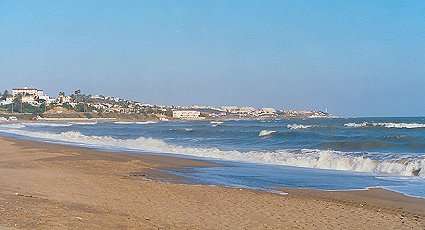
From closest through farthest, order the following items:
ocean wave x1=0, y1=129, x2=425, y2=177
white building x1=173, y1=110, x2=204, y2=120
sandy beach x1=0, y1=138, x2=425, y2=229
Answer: sandy beach x1=0, y1=138, x2=425, y2=229 → ocean wave x1=0, y1=129, x2=425, y2=177 → white building x1=173, y1=110, x2=204, y2=120

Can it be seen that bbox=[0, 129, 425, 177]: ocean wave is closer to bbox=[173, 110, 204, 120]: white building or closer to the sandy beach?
the sandy beach

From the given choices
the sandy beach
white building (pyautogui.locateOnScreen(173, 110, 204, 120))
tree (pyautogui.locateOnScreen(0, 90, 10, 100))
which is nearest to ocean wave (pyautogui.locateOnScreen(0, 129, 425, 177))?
the sandy beach

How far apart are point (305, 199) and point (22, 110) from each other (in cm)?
13995

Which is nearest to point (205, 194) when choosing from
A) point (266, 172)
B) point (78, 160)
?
point (266, 172)

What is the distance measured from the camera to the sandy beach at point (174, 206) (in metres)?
8.20

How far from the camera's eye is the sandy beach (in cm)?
820

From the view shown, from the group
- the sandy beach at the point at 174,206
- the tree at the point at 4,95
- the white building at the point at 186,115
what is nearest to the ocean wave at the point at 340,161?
the sandy beach at the point at 174,206

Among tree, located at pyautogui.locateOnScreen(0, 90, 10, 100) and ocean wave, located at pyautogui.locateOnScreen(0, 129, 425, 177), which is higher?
tree, located at pyautogui.locateOnScreen(0, 90, 10, 100)

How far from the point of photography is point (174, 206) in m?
10.1

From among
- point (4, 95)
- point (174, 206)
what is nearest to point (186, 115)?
point (4, 95)

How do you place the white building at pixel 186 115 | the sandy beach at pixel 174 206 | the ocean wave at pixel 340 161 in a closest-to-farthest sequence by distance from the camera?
1. the sandy beach at pixel 174 206
2. the ocean wave at pixel 340 161
3. the white building at pixel 186 115

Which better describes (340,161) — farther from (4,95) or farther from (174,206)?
(4,95)

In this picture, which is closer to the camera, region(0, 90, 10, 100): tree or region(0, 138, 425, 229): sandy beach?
region(0, 138, 425, 229): sandy beach

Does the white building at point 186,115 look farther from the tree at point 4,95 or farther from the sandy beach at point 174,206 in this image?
the sandy beach at point 174,206
